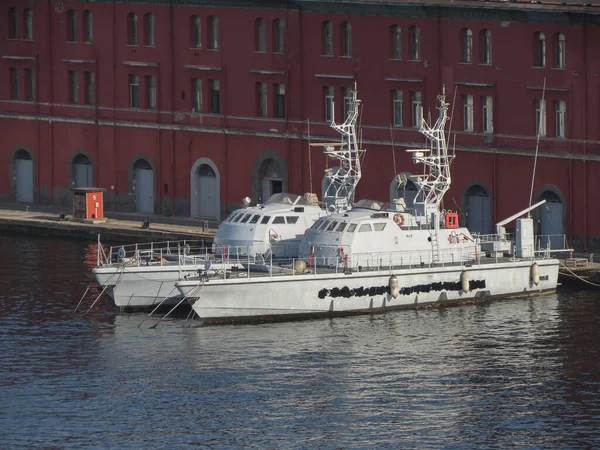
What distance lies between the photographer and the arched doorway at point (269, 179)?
97938 mm

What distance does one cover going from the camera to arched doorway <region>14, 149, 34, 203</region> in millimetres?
109375

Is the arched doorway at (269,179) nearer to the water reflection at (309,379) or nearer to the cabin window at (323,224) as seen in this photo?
the water reflection at (309,379)

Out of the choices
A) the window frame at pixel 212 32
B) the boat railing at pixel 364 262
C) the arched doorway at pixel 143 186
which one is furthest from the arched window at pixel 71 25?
the boat railing at pixel 364 262

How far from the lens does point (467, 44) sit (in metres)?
89.7

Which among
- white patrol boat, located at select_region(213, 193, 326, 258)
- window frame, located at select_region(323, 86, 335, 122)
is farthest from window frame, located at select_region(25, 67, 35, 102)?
white patrol boat, located at select_region(213, 193, 326, 258)

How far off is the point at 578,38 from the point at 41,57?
33.2 m

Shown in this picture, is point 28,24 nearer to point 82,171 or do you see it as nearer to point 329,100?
point 82,171

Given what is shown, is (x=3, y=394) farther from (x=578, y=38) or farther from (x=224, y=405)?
(x=578, y=38)

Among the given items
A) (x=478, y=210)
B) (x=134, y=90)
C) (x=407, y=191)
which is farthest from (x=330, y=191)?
(x=134, y=90)

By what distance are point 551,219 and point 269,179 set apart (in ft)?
53.8

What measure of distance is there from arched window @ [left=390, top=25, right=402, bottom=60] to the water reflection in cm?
1596

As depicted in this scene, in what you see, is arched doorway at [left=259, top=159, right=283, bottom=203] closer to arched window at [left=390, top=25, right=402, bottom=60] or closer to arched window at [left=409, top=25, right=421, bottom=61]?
arched window at [left=390, top=25, right=402, bottom=60]

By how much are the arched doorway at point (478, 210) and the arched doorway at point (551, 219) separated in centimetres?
273

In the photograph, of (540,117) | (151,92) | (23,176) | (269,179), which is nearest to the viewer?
(540,117)
